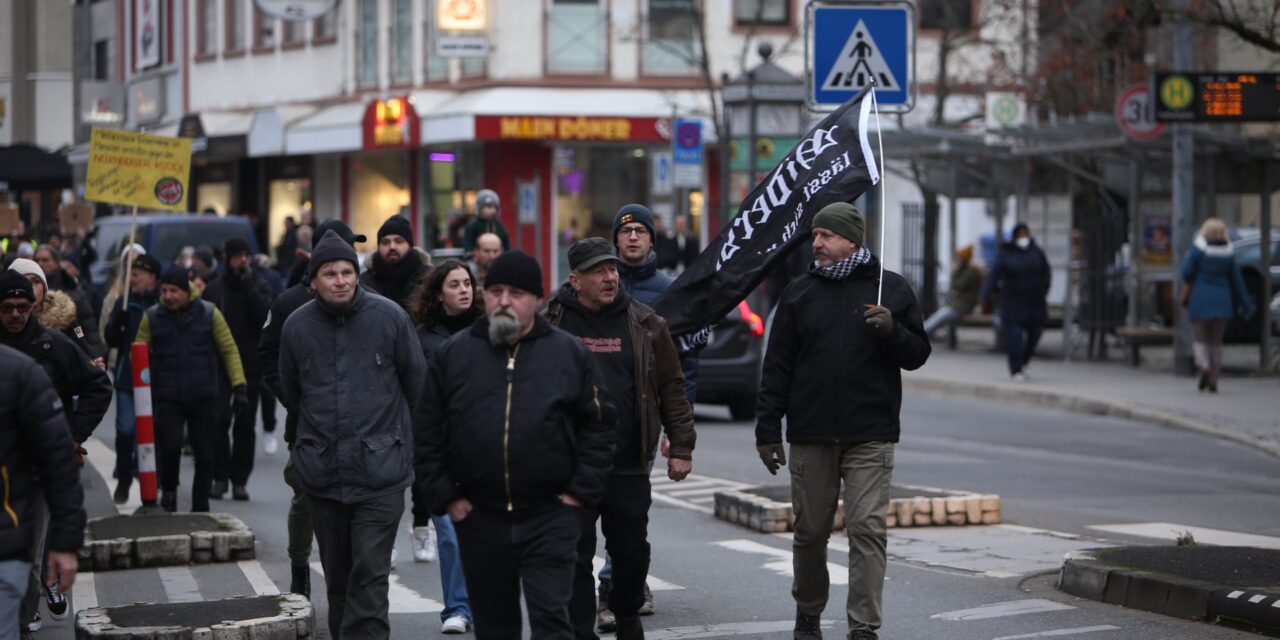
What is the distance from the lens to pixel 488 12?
39.1 m

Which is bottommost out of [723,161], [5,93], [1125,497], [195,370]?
[1125,497]

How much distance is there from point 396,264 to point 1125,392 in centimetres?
1323

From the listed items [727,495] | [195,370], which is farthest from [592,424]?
[195,370]

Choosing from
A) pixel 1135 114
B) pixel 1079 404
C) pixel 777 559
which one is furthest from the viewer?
pixel 1135 114

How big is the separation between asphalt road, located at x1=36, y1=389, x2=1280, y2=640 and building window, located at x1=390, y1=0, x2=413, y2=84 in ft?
79.2

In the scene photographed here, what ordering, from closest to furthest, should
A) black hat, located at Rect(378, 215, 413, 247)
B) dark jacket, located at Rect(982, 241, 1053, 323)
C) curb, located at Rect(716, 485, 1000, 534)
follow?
black hat, located at Rect(378, 215, 413, 247) < curb, located at Rect(716, 485, 1000, 534) < dark jacket, located at Rect(982, 241, 1053, 323)

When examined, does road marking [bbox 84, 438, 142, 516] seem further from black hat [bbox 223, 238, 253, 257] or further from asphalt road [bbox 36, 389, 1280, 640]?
black hat [bbox 223, 238, 253, 257]

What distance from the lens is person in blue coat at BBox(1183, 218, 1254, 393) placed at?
20.9 metres

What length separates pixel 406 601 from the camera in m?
9.78

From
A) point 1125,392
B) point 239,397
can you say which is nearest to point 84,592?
point 239,397

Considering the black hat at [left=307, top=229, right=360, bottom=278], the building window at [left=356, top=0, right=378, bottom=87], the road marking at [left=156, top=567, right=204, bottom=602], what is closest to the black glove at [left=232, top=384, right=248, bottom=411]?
the road marking at [left=156, top=567, right=204, bottom=602]

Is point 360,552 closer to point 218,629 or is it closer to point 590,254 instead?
point 218,629

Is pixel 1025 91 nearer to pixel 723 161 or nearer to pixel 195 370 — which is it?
pixel 723 161

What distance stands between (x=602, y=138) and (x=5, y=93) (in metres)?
25.6
